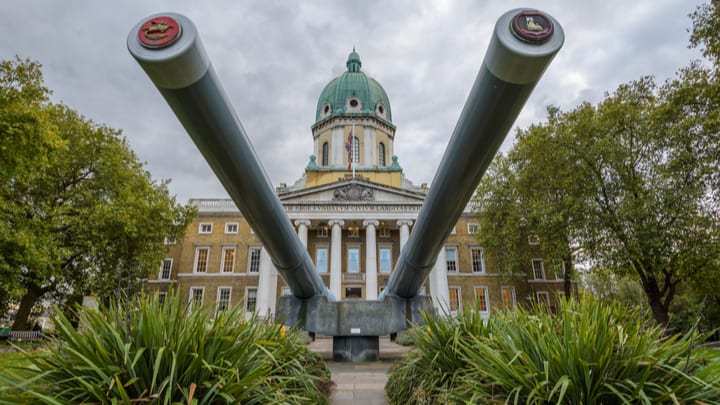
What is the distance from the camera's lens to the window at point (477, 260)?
110 ft

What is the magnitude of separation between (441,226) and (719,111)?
1446cm

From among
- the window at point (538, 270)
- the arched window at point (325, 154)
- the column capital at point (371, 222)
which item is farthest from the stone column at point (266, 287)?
the window at point (538, 270)

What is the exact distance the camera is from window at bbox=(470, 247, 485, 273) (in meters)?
33.6

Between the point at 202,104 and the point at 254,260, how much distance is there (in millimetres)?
33629

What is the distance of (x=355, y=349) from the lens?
8.15m

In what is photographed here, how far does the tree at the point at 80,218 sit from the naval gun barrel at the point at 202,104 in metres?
15.1

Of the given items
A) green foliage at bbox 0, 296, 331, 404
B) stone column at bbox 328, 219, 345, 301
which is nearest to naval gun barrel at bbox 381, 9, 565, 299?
green foliage at bbox 0, 296, 331, 404

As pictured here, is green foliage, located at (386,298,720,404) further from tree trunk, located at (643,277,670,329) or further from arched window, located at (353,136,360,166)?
arched window, located at (353,136,360,166)

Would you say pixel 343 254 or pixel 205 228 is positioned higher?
pixel 205 228

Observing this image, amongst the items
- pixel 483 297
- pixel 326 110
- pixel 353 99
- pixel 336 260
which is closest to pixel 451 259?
pixel 483 297

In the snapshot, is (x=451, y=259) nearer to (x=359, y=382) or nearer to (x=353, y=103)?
(x=353, y=103)

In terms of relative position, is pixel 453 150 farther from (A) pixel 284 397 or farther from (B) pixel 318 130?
(B) pixel 318 130

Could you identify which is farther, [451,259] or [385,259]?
[451,259]

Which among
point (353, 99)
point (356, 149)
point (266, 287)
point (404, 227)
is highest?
point (353, 99)
